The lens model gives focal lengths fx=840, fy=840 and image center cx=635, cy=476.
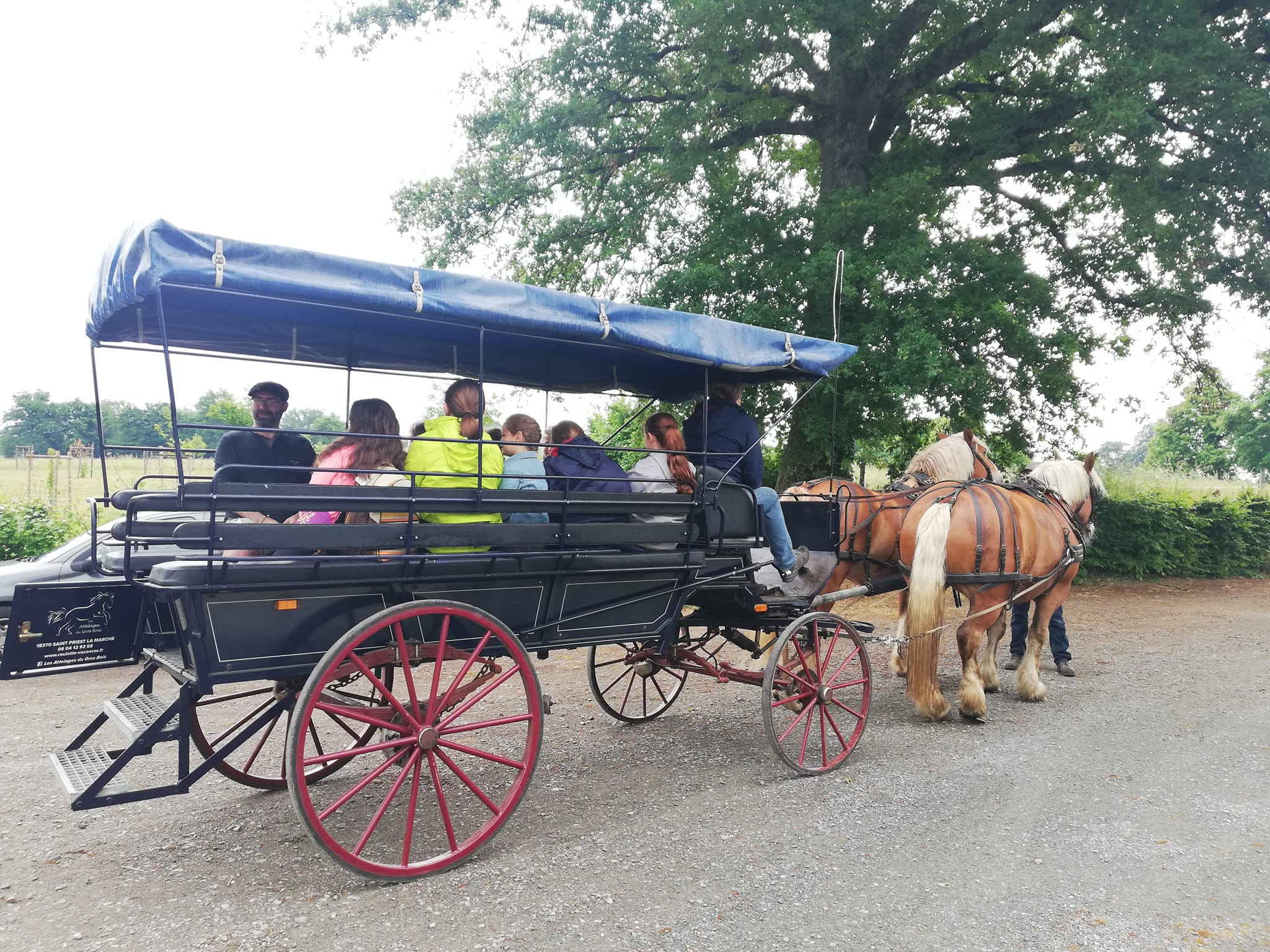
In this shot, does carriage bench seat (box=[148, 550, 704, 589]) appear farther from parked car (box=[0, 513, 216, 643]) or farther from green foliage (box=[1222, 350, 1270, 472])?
green foliage (box=[1222, 350, 1270, 472])

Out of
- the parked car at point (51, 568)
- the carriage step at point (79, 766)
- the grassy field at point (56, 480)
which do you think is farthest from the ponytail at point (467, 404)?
the grassy field at point (56, 480)

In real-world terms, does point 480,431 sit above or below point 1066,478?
above

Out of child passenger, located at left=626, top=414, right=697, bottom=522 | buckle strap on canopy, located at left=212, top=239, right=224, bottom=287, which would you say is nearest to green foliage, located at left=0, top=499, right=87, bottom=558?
child passenger, located at left=626, top=414, right=697, bottom=522

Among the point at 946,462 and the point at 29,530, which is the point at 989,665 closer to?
the point at 946,462

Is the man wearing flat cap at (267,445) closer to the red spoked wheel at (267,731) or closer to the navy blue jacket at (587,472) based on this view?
the red spoked wheel at (267,731)

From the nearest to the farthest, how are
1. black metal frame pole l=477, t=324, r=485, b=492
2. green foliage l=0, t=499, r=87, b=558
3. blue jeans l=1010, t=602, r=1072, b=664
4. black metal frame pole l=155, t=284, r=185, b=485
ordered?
Answer: 1. black metal frame pole l=155, t=284, r=185, b=485
2. black metal frame pole l=477, t=324, r=485, b=492
3. blue jeans l=1010, t=602, r=1072, b=664
4. green foliage l=0, t=499, r=87, b=558

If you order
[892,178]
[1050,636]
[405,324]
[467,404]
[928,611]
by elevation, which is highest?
[892,178]

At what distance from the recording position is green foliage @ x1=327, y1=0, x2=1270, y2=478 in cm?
1056

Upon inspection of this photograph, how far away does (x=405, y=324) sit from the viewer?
4340 millimetres

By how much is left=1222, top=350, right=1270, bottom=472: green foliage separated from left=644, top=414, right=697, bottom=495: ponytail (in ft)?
142

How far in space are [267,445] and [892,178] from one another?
9.31 metres

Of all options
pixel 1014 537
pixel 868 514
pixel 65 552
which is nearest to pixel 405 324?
pixel 868 514

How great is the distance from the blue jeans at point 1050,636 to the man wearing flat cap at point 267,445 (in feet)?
21.3

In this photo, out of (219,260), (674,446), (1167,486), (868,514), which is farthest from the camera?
(1167,486)
